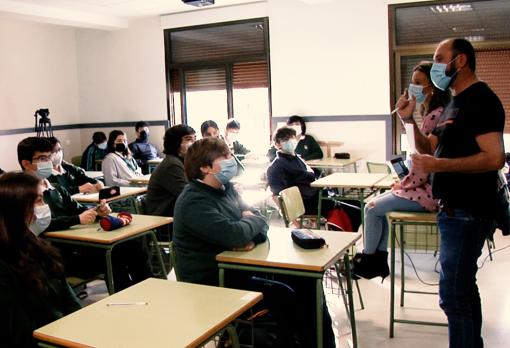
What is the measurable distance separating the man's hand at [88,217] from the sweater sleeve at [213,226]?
1.00 metres

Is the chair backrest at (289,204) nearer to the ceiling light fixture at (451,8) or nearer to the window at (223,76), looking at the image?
the ceiling light fixture at (451,8)

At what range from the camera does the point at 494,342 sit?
2955mm

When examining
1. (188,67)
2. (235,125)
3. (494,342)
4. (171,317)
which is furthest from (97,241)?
(188,67)

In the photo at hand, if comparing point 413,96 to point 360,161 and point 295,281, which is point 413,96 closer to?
point 295,281

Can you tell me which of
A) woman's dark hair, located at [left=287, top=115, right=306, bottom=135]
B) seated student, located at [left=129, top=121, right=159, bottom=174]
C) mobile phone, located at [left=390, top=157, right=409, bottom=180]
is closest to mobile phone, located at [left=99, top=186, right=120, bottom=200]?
mobile phone, located at [left=390, top=157, right=409, bottom=180]

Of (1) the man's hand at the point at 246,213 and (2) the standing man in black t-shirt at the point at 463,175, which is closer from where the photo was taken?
(2) the standing man in black t-shirt at the point at 463,175

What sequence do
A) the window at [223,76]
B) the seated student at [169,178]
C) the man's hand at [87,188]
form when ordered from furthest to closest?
the window at [223,76]
the man's hand at [87,188]
the seated student at [169,178]

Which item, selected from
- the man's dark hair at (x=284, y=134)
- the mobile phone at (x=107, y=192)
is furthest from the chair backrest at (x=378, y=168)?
the mobile phone at (x=107, y=192)

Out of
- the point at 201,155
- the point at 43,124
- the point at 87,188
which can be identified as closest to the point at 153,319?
the point at 201,155

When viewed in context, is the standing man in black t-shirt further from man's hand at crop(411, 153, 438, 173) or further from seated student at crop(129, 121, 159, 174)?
seated student at crop(129, 121, 159, 174)

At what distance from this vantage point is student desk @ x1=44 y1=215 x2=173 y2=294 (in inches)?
111

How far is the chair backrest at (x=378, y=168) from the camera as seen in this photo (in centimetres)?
548

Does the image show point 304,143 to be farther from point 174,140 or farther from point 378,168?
point 174,140

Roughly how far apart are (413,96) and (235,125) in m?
4.23
